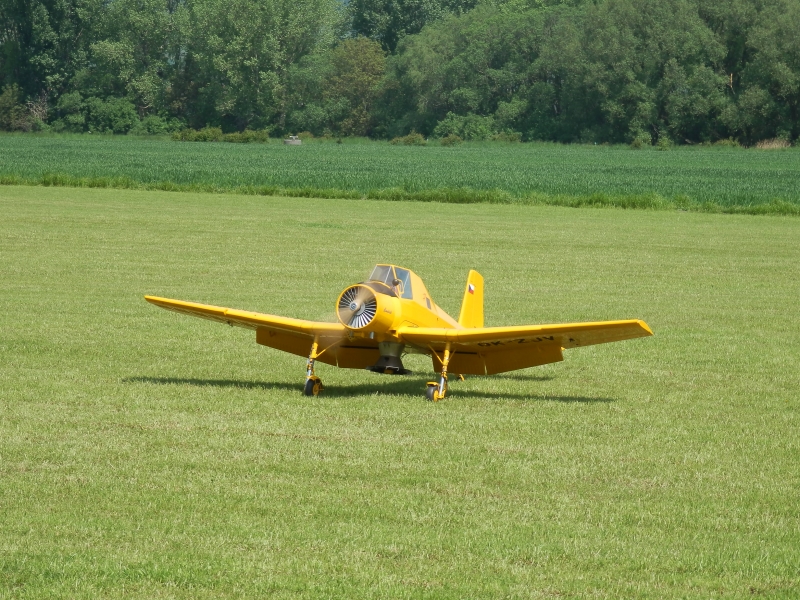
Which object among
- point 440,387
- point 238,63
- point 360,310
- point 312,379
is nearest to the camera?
point 360,310

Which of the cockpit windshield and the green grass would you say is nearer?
the cockpit windshield

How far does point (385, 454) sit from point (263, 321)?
9.31ft

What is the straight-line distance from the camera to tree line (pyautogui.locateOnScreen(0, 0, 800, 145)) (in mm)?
102312

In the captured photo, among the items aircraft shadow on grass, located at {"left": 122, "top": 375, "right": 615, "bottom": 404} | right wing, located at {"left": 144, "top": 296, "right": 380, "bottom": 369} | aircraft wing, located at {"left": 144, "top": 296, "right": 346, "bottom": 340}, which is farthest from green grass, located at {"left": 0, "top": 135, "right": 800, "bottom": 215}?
aircraft wing, located at {"left": 144, "top": 296, "right": 346, "bottom": 340}

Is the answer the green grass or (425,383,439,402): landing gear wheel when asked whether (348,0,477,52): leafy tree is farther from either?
(425,383,439,402): landing gear wheel

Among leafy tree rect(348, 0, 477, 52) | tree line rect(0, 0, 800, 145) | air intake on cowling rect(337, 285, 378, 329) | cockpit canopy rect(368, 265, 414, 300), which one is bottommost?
air intake on cowling rect(337, 285, 378, 329)

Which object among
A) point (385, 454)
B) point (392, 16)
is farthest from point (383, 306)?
point (392, 16)

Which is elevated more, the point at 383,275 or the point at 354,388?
the point at 383,275

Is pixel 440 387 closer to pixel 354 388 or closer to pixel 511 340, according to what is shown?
pixel 511 340

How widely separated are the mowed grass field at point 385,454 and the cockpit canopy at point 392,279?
1003 millimetres

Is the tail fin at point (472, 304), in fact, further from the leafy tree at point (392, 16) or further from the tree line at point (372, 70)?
the leafy tree at point (392, 16)

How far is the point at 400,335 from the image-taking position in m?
10.5

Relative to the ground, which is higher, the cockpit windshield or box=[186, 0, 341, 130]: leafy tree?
box=[186, 0, 341, 130]: leafy tree

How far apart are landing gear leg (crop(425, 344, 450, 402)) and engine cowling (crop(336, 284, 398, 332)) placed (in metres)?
0.78
